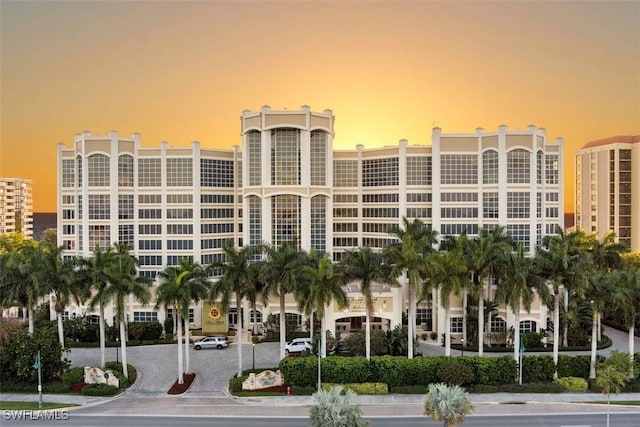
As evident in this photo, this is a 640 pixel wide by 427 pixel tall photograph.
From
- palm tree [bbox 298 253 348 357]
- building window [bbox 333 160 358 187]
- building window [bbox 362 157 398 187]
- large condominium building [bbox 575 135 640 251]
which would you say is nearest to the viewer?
palm tree [bbox 298 253 348 357]

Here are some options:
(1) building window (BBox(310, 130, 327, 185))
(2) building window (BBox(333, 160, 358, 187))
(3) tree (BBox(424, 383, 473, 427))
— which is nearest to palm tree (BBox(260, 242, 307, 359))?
(3) tree (BBox(424, 383, 473, 427))

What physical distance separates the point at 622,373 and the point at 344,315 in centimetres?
2624

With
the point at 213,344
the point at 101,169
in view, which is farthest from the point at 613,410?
the point at 101,169

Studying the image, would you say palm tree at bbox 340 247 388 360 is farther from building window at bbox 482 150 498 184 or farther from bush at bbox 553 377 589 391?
building window at bbox 482 150 498 184

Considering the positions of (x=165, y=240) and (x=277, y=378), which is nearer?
(x=277, y=378)

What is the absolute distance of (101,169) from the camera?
66438mm

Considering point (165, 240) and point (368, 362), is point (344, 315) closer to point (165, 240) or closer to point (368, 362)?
point (368, 362)

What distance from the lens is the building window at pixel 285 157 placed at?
6444 centimetres

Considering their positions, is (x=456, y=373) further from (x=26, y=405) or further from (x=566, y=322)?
(x=26, y=405)

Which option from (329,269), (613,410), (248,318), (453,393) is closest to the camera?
(453,393)

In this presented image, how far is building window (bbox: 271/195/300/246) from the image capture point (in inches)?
2547

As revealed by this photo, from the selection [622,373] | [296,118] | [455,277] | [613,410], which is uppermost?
[296,118]

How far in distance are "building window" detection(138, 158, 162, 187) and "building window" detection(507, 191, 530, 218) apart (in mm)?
44977

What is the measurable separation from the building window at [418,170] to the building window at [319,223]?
38.4 ft
